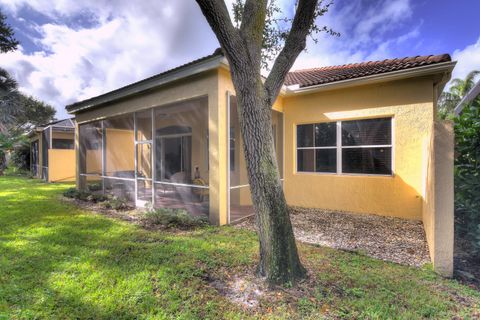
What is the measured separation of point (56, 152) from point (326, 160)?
15.7m

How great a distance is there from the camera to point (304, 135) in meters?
8.00

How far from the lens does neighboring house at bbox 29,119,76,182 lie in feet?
47.4

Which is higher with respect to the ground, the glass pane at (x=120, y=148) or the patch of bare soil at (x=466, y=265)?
the glass pane at (x=120, y=148)

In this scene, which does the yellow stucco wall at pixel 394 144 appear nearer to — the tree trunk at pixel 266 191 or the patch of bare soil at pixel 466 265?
the patch of bare soil at pixel 466 265

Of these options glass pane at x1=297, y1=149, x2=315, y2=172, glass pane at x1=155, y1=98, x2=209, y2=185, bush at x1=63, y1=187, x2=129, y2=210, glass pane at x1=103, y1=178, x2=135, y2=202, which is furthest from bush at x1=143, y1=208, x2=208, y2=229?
glass pane at x1=297, y1=149, x2=315, y2=172

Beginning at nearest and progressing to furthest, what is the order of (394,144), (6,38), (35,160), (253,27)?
(253,27)
(394,144)
(6,38)
(35,160)

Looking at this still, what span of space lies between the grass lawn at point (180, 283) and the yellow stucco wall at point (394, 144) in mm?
3431

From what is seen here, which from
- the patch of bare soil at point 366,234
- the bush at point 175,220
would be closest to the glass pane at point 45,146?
the bush at point 175,220

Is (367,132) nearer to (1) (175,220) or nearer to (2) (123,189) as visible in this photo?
(1) (175,220)

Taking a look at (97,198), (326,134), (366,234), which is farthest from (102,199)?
(366,234)

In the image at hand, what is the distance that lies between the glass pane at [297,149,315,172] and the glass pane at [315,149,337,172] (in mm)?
135

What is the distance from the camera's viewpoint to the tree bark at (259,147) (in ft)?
9.66

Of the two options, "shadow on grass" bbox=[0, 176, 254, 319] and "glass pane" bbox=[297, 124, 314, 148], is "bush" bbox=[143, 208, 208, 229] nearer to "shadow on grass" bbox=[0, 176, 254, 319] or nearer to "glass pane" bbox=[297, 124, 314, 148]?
"shadow on grass" bbox=[0, 176, 254, 319]

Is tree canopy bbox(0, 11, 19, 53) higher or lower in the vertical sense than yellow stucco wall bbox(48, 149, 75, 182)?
higher
